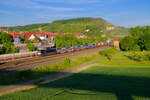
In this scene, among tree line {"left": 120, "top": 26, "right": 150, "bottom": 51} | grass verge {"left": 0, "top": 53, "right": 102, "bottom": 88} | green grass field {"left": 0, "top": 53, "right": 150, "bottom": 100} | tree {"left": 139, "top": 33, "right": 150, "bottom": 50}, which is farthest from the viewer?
tree line {"left": 120, "top": 26, "right": 150, "bottom": 51}

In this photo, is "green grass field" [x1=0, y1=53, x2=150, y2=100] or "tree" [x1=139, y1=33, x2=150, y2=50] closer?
"green grass field" [x1=0, y1=53, x2=150, y2=100]

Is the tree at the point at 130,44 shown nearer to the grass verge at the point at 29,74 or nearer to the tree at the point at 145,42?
the tree at the point at 145,42

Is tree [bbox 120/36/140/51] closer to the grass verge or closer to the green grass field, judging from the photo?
the grass verge

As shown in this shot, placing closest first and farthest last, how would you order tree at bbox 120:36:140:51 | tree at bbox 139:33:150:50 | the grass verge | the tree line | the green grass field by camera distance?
the green grass field, the grass verge, tree at bbox 139:33:150:50, the tree line, tree at bbox 120:36:140:51

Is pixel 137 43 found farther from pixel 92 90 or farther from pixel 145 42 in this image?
pixel 92 90

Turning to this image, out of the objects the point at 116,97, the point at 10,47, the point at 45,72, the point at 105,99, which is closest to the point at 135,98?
the point at 116,97

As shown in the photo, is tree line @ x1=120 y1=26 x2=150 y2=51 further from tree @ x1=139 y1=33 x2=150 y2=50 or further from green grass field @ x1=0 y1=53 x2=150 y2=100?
green grass field @ x1=0 y1=53 x2=150 y2=100

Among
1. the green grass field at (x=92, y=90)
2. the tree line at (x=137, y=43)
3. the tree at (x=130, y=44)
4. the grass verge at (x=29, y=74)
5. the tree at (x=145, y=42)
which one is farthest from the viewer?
the tree at (x=130, y=44)

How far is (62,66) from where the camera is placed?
31281mm

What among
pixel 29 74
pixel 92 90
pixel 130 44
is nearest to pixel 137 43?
pixel 130 44

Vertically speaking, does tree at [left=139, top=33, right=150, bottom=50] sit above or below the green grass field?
above

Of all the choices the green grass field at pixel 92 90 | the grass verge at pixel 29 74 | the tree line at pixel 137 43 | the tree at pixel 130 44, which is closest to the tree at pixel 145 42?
the tree line at pixel 137 43

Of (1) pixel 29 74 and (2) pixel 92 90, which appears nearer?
(2) pixel 92 90

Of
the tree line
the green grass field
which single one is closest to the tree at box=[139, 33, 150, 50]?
the tree line
